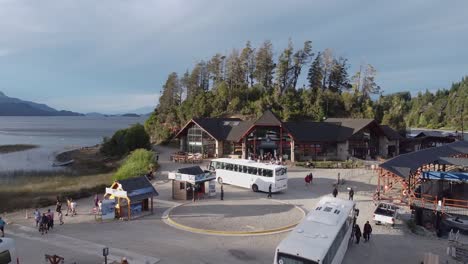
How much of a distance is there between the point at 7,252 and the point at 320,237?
11608 millimetres

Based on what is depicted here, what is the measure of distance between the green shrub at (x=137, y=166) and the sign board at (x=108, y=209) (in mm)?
12528

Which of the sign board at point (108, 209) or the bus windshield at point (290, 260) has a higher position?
the bus windshield at point (290, 260)

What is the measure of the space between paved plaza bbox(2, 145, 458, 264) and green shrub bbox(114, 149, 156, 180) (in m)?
8.51

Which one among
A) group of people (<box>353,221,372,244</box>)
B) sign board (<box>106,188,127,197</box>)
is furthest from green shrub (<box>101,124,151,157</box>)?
group of people (<box>353,221,372,244</box>)

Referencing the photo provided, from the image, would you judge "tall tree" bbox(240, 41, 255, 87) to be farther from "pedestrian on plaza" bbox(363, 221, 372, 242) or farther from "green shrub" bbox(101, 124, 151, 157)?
"pedestrian on plaza" bbox(363, 221, 372, 242)

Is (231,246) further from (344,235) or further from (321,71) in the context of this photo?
(321,71)

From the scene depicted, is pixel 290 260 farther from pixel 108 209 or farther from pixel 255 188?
pixel 255 188

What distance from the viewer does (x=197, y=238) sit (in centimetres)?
1831

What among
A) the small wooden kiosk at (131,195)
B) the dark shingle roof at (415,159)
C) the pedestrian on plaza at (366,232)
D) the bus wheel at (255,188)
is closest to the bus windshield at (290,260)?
the pedestrian on plaza at (366,232)

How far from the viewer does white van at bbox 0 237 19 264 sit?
13133mm

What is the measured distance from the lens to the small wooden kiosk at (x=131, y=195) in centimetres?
2177

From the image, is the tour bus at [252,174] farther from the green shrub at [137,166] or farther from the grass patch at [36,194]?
the grass patch at [36,194]

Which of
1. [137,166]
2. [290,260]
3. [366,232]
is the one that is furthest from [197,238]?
[137,166]

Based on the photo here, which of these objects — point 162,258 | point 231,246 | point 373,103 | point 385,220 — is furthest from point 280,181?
point 373,103
